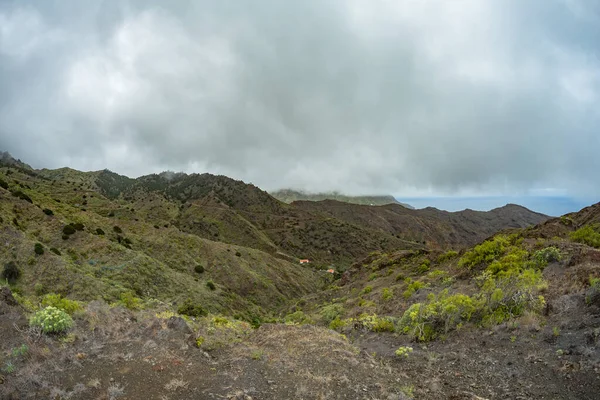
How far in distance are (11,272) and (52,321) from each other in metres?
18.5

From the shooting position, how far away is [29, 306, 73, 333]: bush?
29.5 ft

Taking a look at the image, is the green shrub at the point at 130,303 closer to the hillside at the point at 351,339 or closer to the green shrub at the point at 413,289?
the hillside at the point at 351,339

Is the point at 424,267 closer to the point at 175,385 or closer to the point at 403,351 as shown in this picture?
the point at 403,351

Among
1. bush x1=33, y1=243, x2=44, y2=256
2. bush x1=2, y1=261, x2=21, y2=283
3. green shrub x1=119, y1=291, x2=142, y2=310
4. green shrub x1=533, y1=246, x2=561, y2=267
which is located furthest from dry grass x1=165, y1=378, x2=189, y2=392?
bush x1=33, y1=243, x2=44, y2=256

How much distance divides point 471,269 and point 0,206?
41.3 m

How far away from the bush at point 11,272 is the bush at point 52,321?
1776 centimetres

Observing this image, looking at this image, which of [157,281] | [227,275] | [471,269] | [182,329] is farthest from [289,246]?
[182,329]

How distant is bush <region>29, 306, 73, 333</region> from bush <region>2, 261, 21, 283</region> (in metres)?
17.8

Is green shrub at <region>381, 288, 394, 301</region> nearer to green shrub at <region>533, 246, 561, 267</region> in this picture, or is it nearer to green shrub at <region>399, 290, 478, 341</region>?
green shrub at <region>399, 290, 478, 341</region>

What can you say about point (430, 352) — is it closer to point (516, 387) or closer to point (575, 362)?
point (516, 387)

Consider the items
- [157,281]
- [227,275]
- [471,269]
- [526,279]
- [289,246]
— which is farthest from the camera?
[289,246]

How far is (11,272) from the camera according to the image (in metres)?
22.4

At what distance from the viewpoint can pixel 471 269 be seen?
18719 mm

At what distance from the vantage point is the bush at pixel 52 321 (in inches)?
354
